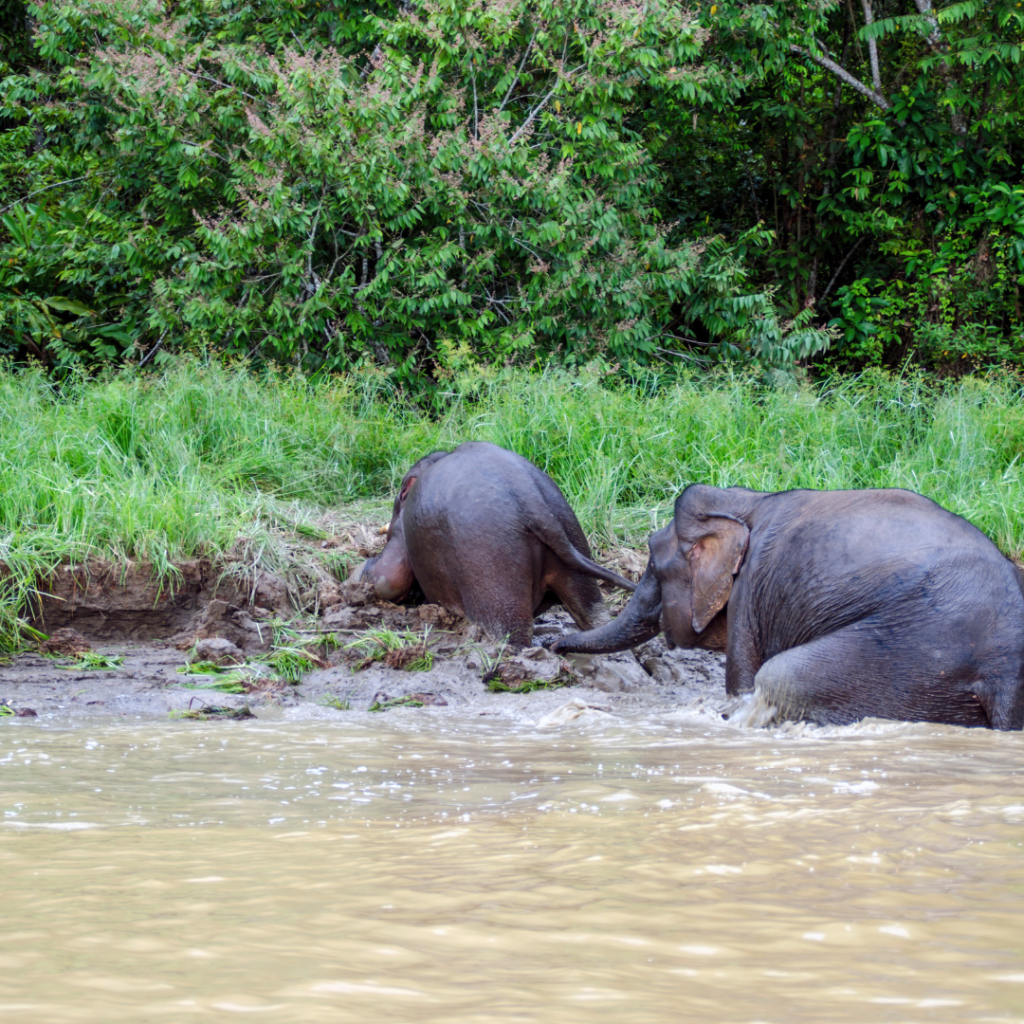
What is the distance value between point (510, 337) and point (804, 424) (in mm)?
2558

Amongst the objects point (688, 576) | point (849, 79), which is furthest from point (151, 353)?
point (849, 79)

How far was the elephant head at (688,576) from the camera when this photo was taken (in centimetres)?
416

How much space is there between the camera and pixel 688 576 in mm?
4262

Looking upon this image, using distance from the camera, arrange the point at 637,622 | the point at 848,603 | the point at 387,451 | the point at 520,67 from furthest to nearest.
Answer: the point at 520,67
the point at 387,451
the point at 637,622
the point at 848,603

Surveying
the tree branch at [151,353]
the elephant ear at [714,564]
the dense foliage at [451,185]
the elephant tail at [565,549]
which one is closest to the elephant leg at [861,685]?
the elephant ear at [714,564]

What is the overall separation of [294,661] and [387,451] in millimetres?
2332

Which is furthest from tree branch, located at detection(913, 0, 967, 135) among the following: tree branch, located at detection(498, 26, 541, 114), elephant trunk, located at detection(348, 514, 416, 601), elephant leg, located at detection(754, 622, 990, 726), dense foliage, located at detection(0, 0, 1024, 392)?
elephant leg, located at detection(754, 622, 990, 726)

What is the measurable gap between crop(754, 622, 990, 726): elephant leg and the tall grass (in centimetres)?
217

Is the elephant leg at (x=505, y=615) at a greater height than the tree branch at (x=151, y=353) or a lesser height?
lesser

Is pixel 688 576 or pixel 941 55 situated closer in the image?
pixel 688 576

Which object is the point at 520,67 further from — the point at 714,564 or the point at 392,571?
the point at 714,564

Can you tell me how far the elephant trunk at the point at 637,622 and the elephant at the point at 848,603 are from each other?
0.06 metres

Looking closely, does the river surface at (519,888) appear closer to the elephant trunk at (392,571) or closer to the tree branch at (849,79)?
the elephant trunk at (392,571)

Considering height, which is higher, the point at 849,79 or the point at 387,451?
the point at 849,79
